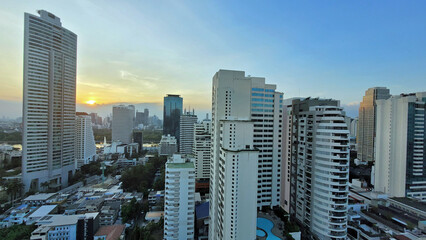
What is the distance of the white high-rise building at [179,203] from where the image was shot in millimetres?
15070

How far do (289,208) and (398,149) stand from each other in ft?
59.6

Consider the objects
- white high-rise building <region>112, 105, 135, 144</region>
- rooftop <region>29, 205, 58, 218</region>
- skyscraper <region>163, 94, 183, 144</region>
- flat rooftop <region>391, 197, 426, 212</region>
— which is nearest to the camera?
rooftop <region>29, 205, 58, 218</region>

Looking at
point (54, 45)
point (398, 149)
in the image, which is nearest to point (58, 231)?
point (54, 45)

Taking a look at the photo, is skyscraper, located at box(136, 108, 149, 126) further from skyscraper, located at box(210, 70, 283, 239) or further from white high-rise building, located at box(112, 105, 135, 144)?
skyscraper, located at box(210, 70, 283, 239)

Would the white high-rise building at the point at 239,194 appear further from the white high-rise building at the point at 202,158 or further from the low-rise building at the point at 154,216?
the white high-rise building at the point at 202,158

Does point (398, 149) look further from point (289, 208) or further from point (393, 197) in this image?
point (289, 208)

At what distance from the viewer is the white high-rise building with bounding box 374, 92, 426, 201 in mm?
24391

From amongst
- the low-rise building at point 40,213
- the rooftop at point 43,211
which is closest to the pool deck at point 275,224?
the low-rise building at point 40,213

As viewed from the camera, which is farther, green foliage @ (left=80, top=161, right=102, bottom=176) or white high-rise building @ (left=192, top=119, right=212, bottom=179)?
green foliage @ (left=80, top=161, right=102, bottom=176)

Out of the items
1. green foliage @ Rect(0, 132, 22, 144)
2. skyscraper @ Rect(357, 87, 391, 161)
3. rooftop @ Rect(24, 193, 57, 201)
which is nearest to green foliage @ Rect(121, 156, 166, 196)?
rooftop @ Rect(24, 193, 57, 201)

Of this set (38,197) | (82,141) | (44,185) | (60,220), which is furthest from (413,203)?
(82,141)

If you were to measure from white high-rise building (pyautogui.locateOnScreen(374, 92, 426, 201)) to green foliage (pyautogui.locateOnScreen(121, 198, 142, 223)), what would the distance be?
3094cm

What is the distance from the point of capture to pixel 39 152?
26.0m

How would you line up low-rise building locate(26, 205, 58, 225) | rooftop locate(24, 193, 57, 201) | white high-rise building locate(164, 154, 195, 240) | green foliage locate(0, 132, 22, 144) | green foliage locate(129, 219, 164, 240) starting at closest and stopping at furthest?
white high-rise building locate(164, 154, 195, 240) → green foliage locate(129, 219, 164, 240) → low-rise building locate(26, 205, 58, 225) → rooftop locate(24, 193, 57, 201) → green foliage locate(0, 132, 22, 144)
